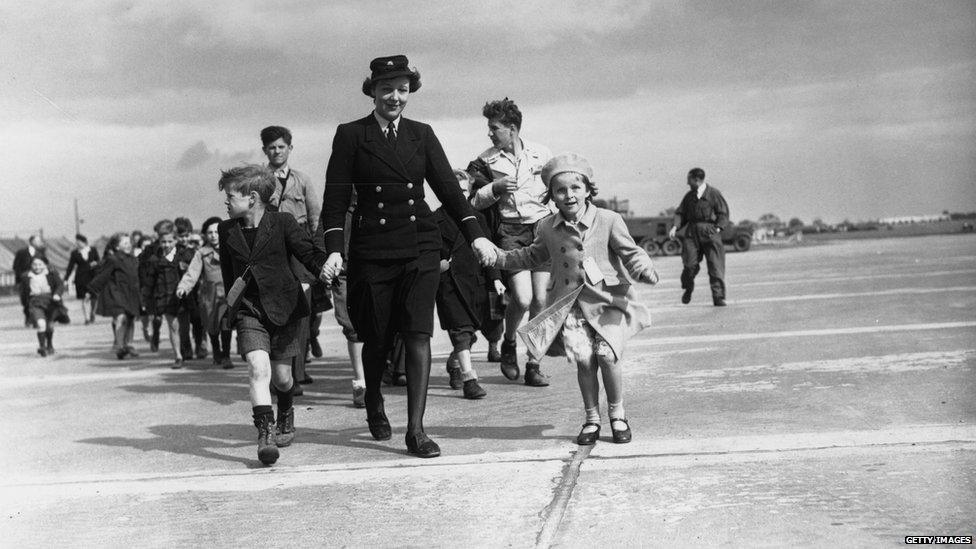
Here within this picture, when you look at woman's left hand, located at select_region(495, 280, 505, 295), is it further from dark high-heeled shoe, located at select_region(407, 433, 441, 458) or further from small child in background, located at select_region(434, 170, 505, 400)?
dark high-heeled shoe, located at select_region(407, 433, 441, 458)

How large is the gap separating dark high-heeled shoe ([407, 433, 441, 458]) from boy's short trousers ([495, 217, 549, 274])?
2885mm

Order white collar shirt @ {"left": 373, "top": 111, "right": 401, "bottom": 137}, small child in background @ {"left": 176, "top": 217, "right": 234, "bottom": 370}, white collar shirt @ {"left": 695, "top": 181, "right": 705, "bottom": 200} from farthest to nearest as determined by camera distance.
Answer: white collar shirt @ {"left": 695, "top": 181, "right": 705, "bottom": 200} → small child in background @ {"left": 176, "top": 217, "right": 234, "bottom": 370} → white collar shirt @ {"left": 373, "top": 111, "right": 401, "bottom": 137}

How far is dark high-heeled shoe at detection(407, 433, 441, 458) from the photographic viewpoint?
224 inches

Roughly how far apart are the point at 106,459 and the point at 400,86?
2.86 meters

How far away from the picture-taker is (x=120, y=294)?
1477cm

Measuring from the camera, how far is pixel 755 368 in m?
8.29

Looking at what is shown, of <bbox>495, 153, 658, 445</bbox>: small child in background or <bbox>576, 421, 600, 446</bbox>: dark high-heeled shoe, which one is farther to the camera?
<bbox>495, 153, 658, 445</bbox>: small child in background

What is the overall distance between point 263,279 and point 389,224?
0.87m

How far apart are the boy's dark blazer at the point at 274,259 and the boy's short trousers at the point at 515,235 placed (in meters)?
2.28

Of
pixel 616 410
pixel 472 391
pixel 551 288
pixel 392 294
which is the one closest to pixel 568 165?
pixel 551 288

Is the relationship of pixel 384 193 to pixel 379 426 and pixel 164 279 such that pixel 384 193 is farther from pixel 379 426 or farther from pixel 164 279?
pixel 164 279

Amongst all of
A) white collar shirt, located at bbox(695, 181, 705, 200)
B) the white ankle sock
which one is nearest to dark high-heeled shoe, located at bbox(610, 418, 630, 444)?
the white ankle sock

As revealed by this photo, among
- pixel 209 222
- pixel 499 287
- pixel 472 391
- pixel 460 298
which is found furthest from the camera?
pixel 209 222

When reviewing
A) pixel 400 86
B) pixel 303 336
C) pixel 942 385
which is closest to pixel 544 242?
pixel 400 86
